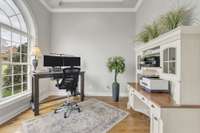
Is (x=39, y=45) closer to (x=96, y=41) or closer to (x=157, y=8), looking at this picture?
(x=96, y=41)

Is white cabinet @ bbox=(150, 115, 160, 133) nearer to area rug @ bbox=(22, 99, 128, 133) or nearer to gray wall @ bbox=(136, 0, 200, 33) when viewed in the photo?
area rug @ bbox=(22, 99, 128, 133)

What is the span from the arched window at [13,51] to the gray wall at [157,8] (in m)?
3.17

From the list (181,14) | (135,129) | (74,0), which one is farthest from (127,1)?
(135,129)

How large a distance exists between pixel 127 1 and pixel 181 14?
2.66m

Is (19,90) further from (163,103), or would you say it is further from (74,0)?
(163,103)

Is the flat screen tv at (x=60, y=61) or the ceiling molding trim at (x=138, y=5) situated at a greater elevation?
the ceiling molding trim at (x=138, y=5)

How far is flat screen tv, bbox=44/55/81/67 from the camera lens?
153 inches

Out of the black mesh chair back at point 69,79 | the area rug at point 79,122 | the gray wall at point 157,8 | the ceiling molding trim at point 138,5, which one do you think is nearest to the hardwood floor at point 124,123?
the area rug at point 79,122

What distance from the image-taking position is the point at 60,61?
13.8 ft

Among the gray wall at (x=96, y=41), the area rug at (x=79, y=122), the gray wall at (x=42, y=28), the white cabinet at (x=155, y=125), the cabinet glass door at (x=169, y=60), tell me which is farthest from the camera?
the gray wall at (x=96, y=41)

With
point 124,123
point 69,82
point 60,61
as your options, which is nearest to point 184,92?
point 124,123

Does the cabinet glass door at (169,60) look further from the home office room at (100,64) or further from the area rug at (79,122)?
the area rug at (79,122)

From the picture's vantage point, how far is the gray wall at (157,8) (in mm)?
1833

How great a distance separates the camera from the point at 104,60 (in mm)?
4965
